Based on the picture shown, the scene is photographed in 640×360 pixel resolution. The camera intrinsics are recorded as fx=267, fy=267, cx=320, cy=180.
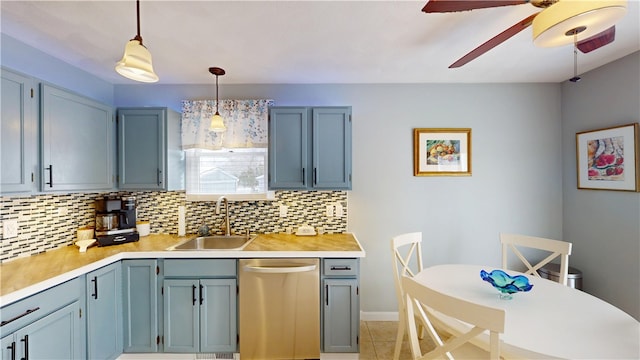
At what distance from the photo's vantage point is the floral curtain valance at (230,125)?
2.68 metres

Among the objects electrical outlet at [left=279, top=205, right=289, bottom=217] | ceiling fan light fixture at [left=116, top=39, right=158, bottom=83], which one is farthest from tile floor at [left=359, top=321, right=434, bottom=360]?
ceiling fan light fixture at [left=116, top=39, right=158, bottom=83]

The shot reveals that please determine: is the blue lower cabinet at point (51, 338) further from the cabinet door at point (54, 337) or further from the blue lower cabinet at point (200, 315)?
the blue lower cabinet at point (200, 315)

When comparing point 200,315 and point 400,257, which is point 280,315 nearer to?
point 200,315

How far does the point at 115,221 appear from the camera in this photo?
2416 mm

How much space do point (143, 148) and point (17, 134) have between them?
0.84m

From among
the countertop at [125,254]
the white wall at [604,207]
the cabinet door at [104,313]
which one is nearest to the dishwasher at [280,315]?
the countertop at [125,254]

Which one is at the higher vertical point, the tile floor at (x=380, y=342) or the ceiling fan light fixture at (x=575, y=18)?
the ceiling fan light fixture at (x=575, y=18)

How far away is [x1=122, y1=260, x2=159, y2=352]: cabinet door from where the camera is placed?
2.15 metres

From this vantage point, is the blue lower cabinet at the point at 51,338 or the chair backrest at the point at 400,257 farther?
the chair backrest at the point at 400,257

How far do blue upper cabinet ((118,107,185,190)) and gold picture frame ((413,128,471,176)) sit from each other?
2.50 metres

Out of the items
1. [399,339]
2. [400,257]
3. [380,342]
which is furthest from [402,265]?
[380,342]

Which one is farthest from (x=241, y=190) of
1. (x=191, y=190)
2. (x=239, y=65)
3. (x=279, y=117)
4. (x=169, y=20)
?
(x=169, y=20)

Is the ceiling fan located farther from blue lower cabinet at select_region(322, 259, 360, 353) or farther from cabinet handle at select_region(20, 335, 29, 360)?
cabinet handle at select_region(20, 335, 29, 360)

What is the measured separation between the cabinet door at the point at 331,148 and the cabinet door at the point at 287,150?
0.33 feet
